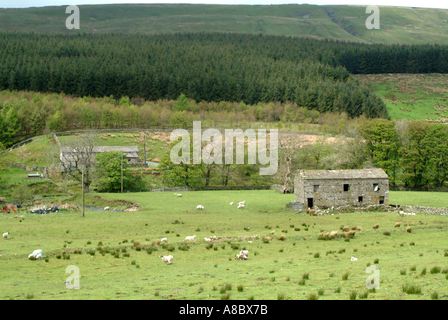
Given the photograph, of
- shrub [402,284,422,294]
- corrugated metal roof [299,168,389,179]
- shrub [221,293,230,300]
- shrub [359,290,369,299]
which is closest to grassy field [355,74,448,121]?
corrugated metal roof [299,168,389,179]

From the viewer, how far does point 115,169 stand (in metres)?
78.8

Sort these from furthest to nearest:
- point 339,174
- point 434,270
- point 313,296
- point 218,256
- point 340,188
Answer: point 339,174, point 340,188, point 218,256, point 434,270, point 313,296

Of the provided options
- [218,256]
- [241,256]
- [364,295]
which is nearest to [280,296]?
[364,295]

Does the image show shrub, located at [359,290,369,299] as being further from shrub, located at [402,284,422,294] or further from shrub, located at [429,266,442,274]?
shrub, located at [429,266,442,274]

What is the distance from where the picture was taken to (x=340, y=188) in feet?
172

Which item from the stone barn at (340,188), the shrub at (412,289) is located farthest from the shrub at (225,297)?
the stone barn at (340,188)

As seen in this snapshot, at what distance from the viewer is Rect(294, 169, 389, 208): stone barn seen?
52.1 metres

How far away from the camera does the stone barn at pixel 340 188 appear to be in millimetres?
52094

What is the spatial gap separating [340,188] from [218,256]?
28166 mm

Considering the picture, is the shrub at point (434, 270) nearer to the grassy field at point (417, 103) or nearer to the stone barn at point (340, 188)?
the stone barn at point (340, 188)

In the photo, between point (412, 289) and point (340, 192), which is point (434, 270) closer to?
point (412, 289)

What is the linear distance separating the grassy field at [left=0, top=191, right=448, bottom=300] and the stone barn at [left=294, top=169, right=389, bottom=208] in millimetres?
3067

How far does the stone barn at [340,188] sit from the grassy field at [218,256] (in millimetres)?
3067

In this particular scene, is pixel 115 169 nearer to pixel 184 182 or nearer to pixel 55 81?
pixel 184 182
